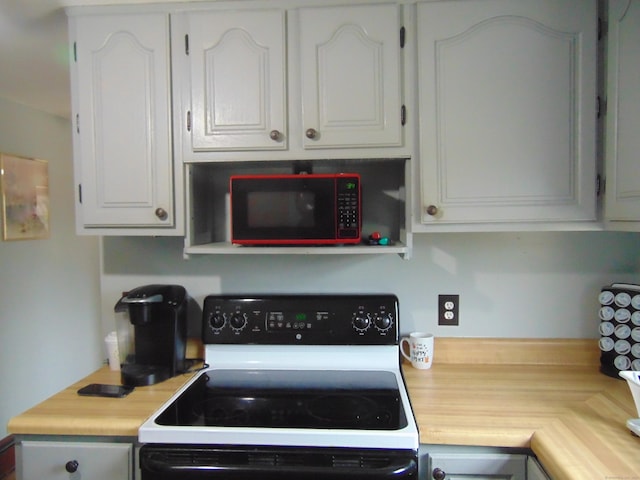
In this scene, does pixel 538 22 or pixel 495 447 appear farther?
pixel 538 22

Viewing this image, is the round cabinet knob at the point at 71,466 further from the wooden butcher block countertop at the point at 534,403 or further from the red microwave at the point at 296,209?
the wooden butcher block countertop at the point at 534,403

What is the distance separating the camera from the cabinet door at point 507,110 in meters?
1.33

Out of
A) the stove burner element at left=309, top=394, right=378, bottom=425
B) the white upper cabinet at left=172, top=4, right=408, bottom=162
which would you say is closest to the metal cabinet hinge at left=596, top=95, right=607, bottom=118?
the white upper cabinet at left=172, top=4, right=408, bottom=162

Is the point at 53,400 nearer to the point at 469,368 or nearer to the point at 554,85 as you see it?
the point at 469,368

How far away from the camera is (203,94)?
143 centimetres

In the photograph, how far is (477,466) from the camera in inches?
43.9

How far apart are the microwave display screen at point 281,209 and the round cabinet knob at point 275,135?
0.18 meters

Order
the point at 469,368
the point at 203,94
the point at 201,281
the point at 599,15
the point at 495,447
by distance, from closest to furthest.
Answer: the point at 495,447
the point at 599,15
the point at 203,94
the point at 469,368
the point at 201,281

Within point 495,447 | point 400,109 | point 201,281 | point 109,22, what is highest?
point 109,22

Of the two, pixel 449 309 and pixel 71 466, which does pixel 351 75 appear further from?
pixel 71 466

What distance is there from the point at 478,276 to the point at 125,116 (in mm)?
1421

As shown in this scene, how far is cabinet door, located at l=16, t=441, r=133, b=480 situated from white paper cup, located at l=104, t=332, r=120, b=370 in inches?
16.2

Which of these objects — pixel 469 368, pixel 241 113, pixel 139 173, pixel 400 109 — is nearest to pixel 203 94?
pixel 241 113

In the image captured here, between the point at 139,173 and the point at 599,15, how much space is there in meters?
1.57
